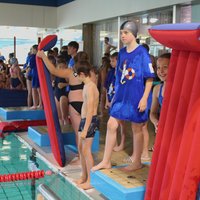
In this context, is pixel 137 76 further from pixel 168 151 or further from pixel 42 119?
pixel 42 119

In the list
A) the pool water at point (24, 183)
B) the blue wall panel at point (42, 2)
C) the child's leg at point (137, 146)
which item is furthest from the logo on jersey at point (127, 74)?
the blue wall panel at point (42, 2)

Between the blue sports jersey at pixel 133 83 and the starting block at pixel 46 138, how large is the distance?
5.62 feet

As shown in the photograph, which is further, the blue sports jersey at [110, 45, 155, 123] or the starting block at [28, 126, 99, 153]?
the starting block at [28, 126, 99, 153]

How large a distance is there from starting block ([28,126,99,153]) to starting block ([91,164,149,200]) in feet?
5.05

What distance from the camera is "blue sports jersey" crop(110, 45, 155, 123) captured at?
3.64m

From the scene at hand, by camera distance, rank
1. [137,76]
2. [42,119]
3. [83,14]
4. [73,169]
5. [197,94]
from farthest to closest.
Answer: [83,14], [42,119], [73,169], [137,76], [197,94]

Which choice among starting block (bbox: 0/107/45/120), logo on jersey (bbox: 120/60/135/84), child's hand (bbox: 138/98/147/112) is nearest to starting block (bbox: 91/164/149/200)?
child's hand (bbox: 138/98/147/112)

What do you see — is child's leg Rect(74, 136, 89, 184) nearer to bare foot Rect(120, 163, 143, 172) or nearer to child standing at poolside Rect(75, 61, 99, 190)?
child standing at poolside Rect(75, 61, 99, 190)

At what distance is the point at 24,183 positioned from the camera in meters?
4.69

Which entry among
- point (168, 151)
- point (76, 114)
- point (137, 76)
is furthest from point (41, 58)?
point (168, 151)

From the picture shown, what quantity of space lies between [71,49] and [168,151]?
3099mm

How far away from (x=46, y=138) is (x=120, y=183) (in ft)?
8.05

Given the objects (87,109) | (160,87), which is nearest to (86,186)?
(87,109)

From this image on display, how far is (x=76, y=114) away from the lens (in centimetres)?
466
